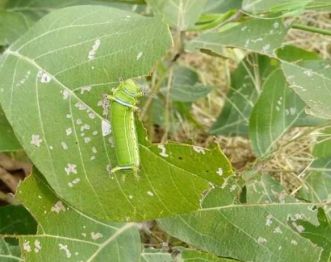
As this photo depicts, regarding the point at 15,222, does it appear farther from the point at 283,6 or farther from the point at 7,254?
the point at 283,6

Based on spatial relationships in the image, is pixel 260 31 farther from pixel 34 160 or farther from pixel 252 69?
pixel 34 160

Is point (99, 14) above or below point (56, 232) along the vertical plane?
above

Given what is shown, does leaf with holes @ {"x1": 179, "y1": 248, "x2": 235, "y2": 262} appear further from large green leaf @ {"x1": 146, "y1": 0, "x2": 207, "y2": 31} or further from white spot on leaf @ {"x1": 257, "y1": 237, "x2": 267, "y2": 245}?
large green leaf @ {"x1": 146, "y1": 0, "x2": 207, "y2": 31}

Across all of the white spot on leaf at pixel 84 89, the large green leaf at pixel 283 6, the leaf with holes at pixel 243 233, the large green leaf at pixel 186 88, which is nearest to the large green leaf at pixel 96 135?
the white spot on leaf at pixel 84 89

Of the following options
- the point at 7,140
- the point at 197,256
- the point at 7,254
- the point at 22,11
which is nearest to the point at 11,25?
the point at 22,11

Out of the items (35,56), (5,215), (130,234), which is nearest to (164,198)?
(130,234)

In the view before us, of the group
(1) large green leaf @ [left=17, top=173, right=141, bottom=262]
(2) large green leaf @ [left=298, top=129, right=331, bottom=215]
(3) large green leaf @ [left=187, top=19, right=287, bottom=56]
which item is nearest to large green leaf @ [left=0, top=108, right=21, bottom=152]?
(1) large green leaf @ [left=17, top=173, right=141, bottom=262]
